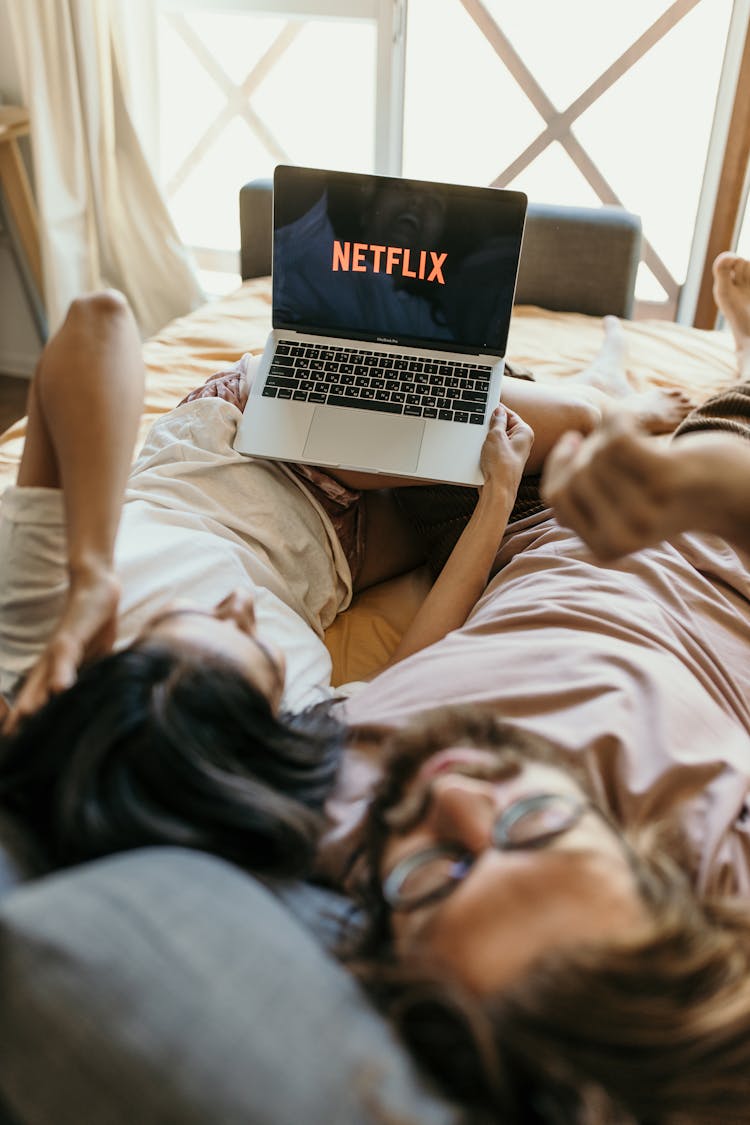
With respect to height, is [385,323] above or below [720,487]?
below

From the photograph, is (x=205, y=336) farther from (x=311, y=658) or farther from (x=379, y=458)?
(x=311, y=658)

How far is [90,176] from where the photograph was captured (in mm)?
2645

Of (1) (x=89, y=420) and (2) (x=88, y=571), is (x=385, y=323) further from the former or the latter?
(2) (x=88, y=571)

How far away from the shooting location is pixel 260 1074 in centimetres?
55

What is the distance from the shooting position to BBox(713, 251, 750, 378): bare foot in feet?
5.75

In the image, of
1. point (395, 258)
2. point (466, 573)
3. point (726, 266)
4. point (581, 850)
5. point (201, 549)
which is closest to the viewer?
point (581, 850)

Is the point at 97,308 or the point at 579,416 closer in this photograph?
the point at 97,308

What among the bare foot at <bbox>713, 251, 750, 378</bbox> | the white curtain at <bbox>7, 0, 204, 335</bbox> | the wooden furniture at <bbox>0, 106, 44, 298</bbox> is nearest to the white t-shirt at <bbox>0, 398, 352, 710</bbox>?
the bare foot at <bbox>713, 251, 750, 378</bbox>

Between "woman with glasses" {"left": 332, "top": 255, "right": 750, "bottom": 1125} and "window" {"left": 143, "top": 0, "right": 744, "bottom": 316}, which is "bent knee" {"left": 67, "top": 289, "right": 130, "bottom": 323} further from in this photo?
"window" {"left": 143, "top": 0, "right": 744, "bottom": 316}

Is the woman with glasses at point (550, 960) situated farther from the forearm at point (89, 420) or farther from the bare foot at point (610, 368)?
the bare foot at point (610, 368)

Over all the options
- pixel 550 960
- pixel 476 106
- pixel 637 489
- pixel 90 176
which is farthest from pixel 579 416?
pixel 476 106

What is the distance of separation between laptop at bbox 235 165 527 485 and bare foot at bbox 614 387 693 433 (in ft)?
1.22

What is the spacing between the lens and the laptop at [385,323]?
134 centimetres

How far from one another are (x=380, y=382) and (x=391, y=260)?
184 millimetres
